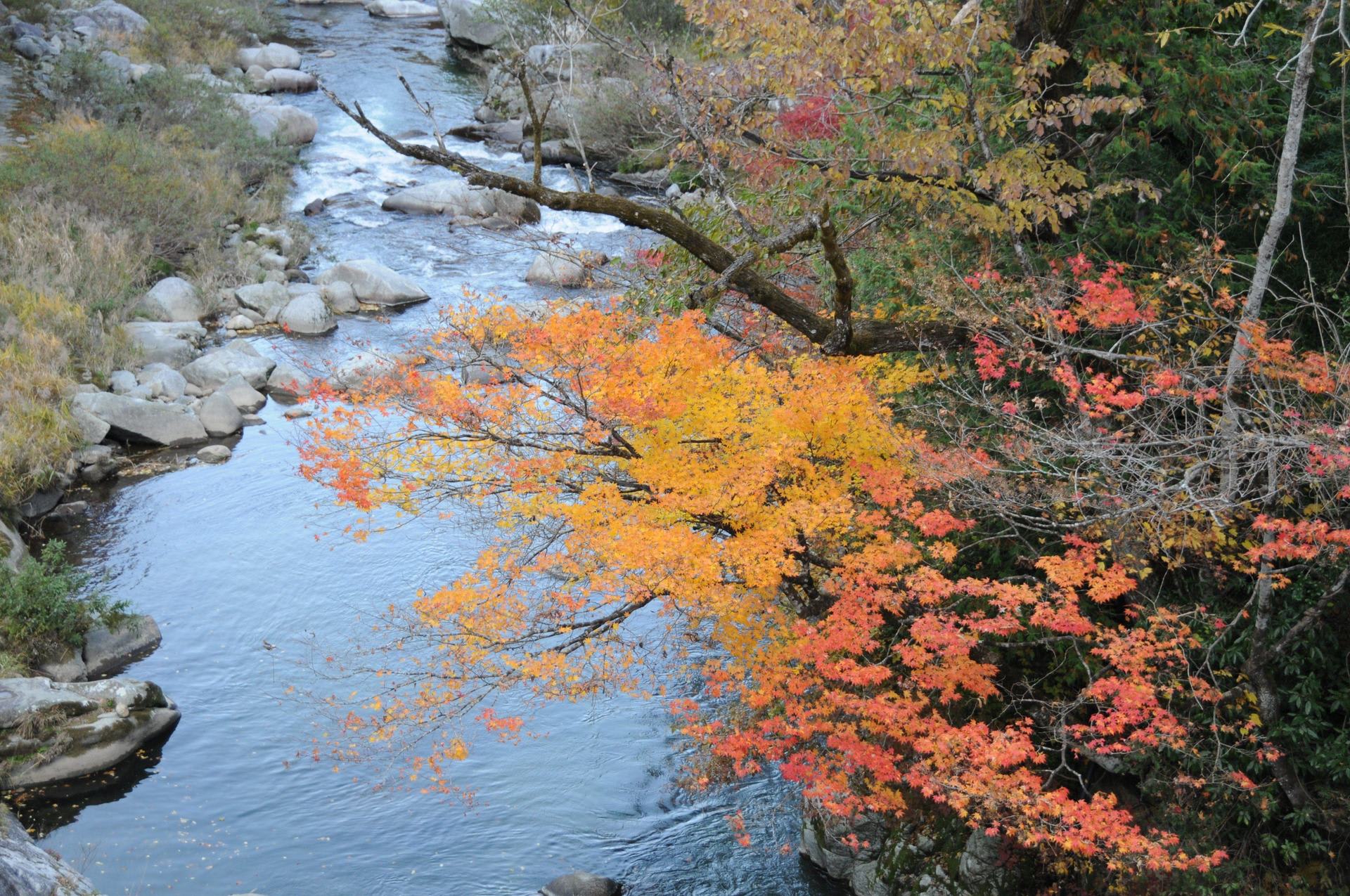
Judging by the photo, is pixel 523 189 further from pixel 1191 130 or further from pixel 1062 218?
pixel 1191 130

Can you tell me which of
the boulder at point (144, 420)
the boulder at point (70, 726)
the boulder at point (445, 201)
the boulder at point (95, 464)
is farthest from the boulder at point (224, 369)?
the boulder at point (70, 726)

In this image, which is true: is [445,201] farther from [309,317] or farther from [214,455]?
[214,455]

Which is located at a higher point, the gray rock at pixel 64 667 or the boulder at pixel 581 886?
the boulder at pixel 581 886

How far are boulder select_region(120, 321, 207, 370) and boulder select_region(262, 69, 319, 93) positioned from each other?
1473 centimetres

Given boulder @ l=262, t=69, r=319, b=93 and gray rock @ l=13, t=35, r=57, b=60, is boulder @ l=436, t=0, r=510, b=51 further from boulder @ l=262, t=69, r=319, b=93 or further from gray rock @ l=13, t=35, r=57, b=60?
gray rock @ l=13, t=35, r=57, b=60

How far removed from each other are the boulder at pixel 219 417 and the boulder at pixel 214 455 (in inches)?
25.6

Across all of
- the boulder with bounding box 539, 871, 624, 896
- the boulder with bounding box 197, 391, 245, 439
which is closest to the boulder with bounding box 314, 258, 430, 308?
the boulder with bounding box 197, 391, 245, 439

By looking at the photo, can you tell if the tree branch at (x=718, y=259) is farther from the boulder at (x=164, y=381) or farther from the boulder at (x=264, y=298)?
the boulder at (x=264, y=298)

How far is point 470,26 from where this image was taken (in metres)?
34.8

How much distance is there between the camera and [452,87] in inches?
1259

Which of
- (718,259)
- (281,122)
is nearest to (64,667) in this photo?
(718,259)

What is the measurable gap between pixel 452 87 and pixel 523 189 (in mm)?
26661

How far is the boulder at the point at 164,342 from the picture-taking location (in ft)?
62.4

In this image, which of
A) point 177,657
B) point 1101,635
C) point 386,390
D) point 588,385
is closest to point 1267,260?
point 1101,635
